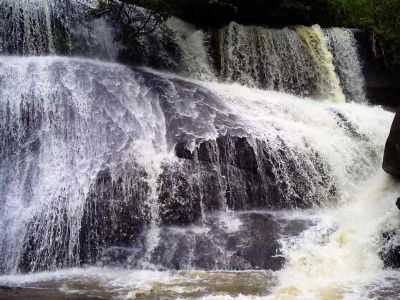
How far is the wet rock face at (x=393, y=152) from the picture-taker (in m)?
8.91

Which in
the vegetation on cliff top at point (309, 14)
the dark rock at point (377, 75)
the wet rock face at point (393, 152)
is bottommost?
the wet rock face at point (393, 152)

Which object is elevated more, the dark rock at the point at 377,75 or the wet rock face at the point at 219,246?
the dark rock at the point at 377,75

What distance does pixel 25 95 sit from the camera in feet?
31.1

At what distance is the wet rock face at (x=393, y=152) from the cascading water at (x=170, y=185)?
43 centimetres

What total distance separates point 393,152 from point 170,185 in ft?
12.5

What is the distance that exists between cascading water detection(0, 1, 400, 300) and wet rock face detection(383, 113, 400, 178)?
428mm

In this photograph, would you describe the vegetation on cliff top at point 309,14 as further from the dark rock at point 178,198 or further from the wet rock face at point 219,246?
the wet rock face at point 219,246

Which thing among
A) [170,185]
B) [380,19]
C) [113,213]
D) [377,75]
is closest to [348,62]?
[377,75]

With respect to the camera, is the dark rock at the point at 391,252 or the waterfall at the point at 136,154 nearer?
the dark rock at the point at 391,252

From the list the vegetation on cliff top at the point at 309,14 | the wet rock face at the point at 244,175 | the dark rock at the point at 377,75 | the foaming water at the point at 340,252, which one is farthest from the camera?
the dark rock at the point at 377,75

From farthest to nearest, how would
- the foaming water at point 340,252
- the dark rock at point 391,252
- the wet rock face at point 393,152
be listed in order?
the wet rock face at point 393,152 → the dark rock at point 391,252 → the foaming water at point 340,252

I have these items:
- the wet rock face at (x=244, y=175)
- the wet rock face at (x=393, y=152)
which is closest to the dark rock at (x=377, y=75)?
the wet rock face at (x=244, y=175)

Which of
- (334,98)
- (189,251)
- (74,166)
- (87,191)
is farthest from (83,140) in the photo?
(334,98)

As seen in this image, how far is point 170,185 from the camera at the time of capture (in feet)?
29.0
